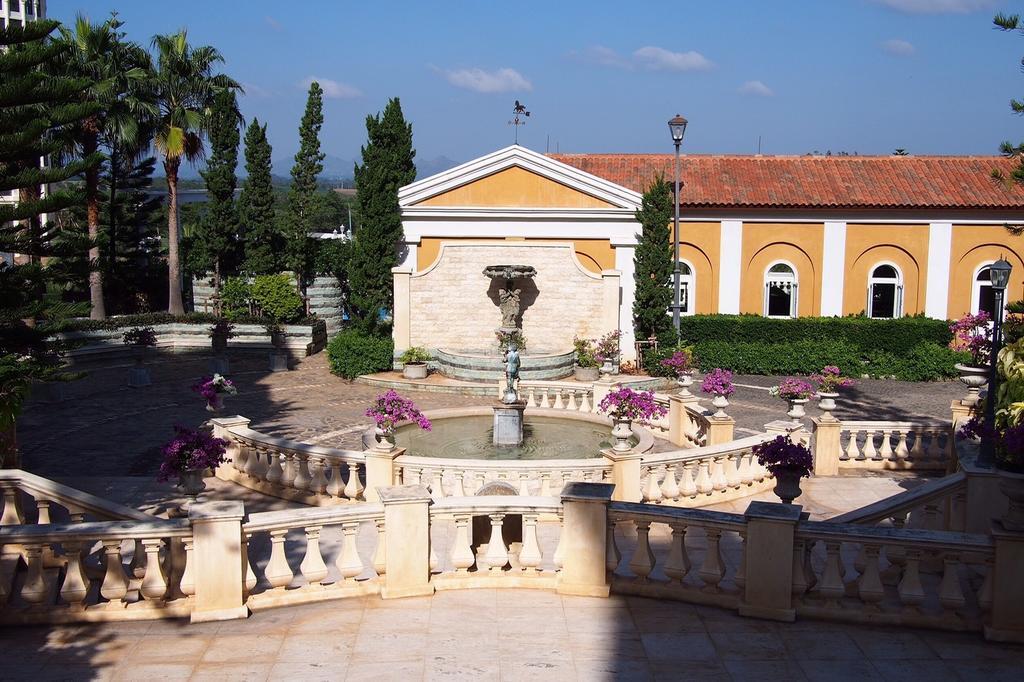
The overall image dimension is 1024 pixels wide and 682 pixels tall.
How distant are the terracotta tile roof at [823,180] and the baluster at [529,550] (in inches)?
882

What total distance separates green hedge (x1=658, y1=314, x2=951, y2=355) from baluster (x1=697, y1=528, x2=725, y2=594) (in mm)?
18829

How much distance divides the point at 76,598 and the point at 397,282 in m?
19.5

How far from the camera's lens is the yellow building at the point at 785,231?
2783 cm

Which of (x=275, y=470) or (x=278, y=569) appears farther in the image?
(x=275, y=470)

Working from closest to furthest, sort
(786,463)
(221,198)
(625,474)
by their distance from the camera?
(786,463) < (625,474) < (221,198)

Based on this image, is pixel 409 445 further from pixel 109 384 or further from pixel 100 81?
pixel 100 81

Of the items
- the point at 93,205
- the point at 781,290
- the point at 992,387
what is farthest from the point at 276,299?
the point at 992,387

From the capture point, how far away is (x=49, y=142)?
37.1 ft

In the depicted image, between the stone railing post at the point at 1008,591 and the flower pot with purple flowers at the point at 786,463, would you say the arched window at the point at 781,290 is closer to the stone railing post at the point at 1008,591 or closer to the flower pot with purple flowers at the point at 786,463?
the flower pot with purple flowers at the point at 786,463

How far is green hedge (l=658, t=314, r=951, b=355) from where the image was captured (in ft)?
87.9

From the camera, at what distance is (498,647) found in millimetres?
7230

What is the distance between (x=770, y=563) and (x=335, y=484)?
652 cm

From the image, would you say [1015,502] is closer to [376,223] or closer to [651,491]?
[651,491]

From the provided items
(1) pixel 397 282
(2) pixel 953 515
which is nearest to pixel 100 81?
(1) pixel 397 282
